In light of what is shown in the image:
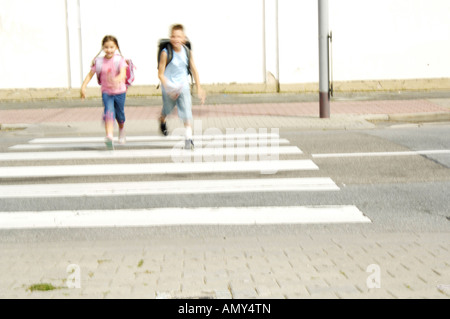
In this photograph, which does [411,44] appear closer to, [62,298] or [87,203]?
[87,203]

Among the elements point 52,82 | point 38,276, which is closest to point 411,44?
point 52,82

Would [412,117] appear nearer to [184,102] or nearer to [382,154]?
[382,154]

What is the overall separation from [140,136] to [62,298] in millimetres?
8840

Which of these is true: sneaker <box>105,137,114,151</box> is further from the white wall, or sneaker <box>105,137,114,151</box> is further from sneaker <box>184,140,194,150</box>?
the white wall

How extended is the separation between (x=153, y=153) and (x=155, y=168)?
130 cm

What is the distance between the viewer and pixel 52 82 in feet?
65.8

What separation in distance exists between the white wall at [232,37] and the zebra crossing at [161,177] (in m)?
6.94

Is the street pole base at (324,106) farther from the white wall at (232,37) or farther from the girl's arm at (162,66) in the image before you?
the white wall at (232,37)

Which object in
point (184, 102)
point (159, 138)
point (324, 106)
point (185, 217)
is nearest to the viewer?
point (185, 217)

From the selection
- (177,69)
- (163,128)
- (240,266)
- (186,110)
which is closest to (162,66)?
(177,69)

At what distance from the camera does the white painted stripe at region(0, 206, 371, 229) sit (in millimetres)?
7301

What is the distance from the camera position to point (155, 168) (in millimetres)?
10180

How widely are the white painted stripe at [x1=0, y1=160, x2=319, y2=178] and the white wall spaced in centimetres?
995

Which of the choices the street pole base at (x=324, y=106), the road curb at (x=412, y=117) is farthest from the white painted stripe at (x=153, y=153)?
the road curb at (x=412, y=117)
